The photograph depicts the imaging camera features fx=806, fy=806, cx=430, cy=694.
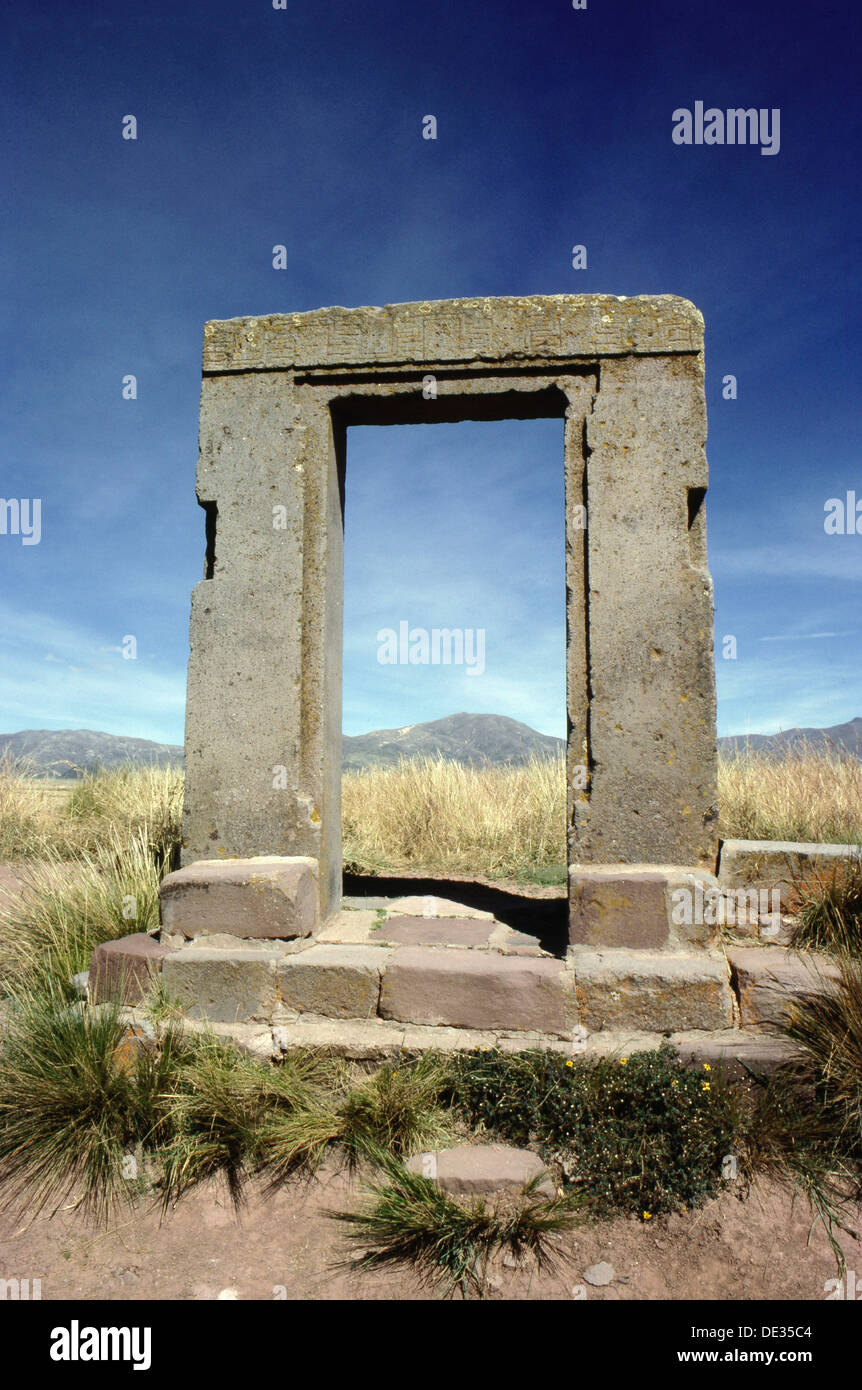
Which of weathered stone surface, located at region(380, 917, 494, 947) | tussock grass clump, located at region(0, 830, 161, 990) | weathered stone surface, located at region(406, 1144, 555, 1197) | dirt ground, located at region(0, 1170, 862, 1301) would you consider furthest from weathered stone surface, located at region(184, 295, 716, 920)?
dirt ground, located at region(0, 1170, 862, 1301)

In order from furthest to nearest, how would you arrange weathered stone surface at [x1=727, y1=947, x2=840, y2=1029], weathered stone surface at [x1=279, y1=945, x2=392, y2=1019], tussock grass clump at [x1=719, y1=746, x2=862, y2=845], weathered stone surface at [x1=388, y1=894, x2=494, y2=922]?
tussock grass clump at [x1=719, y1=746, x2=862, y2=845] < weathered stone surface at [x1=388, y1=894, x2=494, y2=922] < weathered stone surface at [x1=279, y1=945, x2=392, y2=1019] < weathered stone surface at [x1=727, y1=947, x2=840, y2=1029]

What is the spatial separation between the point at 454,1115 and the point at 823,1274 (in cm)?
127

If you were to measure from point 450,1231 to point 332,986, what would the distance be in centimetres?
114

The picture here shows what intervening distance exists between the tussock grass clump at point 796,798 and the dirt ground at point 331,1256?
3702 millimetres

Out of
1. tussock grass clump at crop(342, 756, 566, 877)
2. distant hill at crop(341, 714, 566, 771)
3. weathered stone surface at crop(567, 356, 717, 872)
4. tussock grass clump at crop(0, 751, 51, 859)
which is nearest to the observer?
weathered stone surface at crop(567, 356, 717, 872)

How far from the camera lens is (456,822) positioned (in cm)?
800

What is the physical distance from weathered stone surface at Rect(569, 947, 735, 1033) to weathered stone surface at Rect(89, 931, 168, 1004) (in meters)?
1.84

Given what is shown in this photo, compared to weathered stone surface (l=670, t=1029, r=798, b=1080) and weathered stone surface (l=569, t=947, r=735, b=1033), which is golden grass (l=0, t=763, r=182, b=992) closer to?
weathered stone surface (l=569, t=947, r=735, b=1033)

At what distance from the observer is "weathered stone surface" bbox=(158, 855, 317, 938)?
3.54 m

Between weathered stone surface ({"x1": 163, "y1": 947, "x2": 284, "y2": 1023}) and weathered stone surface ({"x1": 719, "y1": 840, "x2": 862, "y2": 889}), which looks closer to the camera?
weathered stone surface ({"x1": 163, "y1": 947, "x2": 284, "y2": 1023})

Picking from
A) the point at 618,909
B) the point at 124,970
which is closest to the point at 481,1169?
the point at 618,909

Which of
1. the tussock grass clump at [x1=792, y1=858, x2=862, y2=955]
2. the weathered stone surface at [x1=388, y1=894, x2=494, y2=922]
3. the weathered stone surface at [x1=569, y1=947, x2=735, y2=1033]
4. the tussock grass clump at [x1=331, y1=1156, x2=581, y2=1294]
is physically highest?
the tussock grass clump at [x1=792, y1=858, x2=862, y2=955]

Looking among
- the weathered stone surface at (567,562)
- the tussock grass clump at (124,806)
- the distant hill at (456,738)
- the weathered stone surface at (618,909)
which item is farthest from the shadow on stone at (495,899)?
the distant hill at (456,738)

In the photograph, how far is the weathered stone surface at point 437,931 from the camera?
382cm
